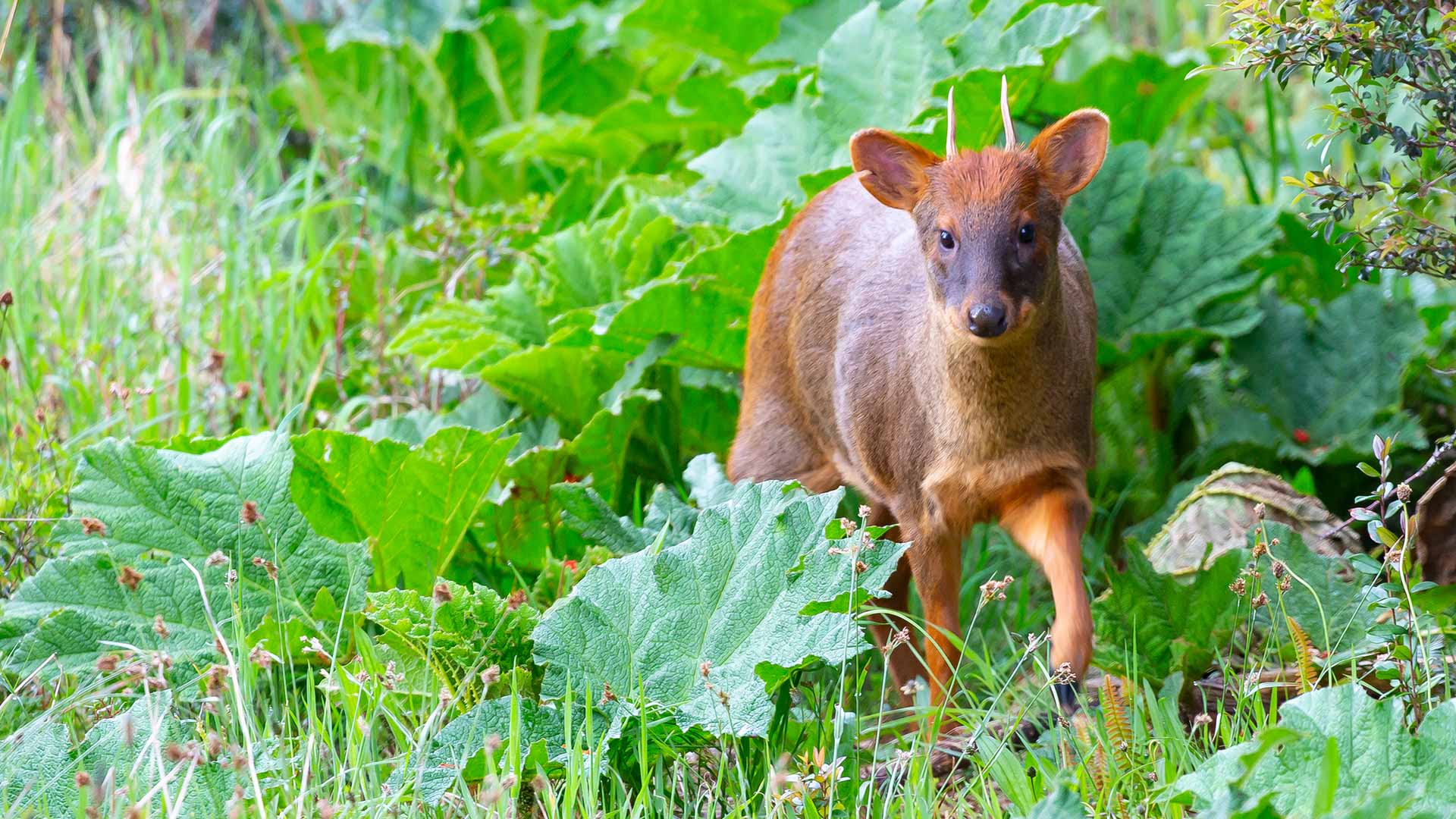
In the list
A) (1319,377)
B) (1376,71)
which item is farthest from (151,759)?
(1319,377)

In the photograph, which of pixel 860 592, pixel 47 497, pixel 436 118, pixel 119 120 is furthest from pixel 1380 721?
pixel 119 120

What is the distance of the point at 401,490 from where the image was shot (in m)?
3.58

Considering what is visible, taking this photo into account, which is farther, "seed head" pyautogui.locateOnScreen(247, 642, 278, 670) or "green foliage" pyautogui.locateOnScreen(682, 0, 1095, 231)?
"green foliage" pyautogui.locateOnScreen(682, 0, 1095, 231)

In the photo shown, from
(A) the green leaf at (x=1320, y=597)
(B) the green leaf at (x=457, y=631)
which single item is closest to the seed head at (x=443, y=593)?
(B) the green leaf at (x=457, y=631)

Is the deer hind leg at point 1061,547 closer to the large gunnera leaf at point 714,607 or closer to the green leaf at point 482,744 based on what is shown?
the large gunnera leaf at point 714,607

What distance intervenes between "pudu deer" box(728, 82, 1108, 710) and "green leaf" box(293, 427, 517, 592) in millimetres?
847

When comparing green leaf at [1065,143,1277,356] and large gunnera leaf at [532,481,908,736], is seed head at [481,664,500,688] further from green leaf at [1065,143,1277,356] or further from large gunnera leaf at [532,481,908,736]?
green leaf at [1065,143,1277,356]

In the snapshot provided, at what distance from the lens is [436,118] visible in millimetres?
6504

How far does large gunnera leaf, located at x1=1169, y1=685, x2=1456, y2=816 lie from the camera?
2.41 meters

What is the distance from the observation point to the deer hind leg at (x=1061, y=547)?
3.21 meters

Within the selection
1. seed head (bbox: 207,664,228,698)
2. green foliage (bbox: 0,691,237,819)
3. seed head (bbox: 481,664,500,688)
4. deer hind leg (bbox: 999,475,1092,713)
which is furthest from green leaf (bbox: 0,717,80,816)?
deer hind leg (bbox: 999,475,1092,713)

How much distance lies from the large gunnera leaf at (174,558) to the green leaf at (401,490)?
17 cm

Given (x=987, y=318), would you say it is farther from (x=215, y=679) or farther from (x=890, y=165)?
(x=215, y=679)

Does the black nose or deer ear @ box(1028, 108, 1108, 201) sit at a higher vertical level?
deer ear @ box(1028, 108, 1108, 201)
